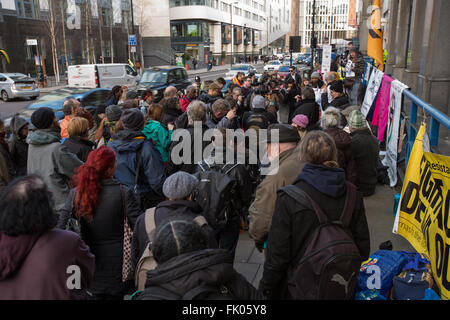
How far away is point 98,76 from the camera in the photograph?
20.9 meters

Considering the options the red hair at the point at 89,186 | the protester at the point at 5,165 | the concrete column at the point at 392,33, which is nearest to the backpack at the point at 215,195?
the red hair at the point at 89,186

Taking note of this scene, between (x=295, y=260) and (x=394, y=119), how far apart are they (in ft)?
14.8

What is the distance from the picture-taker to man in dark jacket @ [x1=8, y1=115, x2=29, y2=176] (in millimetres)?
5160

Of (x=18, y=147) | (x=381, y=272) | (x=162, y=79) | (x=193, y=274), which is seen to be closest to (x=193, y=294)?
(x=193, y=274)

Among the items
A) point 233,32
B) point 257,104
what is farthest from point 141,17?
point 257,104

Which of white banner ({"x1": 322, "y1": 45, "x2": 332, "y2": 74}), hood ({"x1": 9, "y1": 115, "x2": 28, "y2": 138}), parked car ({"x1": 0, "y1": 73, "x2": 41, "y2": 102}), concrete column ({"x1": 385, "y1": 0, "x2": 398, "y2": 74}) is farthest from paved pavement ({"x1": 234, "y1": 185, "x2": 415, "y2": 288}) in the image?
parked car ({"x1": 0, "y1": 73, "x2": 41, "y2": 102})

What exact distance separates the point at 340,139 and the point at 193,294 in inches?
141

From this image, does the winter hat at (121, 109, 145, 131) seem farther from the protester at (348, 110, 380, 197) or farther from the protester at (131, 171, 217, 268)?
the protester at (348, 110, 380, 197)

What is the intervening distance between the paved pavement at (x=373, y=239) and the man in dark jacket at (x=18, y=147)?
316 cm

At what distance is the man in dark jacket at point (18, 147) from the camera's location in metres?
5.16

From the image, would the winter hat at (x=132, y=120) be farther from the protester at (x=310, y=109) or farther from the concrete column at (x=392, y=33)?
the concrete column at (x=392, y=33)

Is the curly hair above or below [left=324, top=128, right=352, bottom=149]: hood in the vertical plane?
above

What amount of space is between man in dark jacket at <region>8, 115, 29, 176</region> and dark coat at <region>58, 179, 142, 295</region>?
2.36 meters
